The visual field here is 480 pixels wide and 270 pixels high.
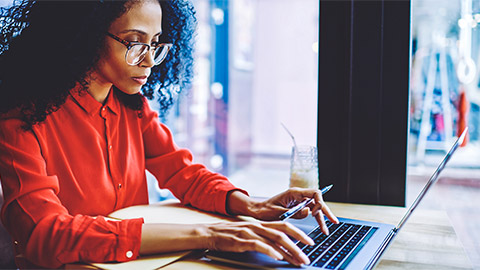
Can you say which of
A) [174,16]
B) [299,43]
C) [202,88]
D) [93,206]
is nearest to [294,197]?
[93,206]

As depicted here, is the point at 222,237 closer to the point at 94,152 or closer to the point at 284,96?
the point at 94,152

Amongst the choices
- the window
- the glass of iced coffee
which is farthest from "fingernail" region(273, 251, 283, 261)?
the window

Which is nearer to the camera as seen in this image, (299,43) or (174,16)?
(174,16)

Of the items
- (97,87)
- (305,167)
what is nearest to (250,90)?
(305,167)

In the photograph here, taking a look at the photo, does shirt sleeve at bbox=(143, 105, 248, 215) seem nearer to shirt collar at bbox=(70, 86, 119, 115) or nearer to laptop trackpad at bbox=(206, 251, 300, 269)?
shirt collar at bbox=(70, 86, 119, 115)

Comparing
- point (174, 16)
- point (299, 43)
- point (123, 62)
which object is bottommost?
point (123, 62)

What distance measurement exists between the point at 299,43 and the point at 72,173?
14.5 ft

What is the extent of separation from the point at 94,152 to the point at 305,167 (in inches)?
23.0

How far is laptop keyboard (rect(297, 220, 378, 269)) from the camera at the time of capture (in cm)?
77

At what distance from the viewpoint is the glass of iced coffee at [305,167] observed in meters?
1.25

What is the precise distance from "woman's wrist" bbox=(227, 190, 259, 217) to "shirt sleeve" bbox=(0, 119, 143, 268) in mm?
300

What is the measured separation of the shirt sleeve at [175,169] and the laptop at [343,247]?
0.89ft

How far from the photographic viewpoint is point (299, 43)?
16.8ft

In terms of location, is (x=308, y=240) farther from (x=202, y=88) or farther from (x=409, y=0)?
(x=202, y=88)
